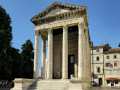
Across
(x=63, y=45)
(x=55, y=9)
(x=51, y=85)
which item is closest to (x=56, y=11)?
(x=55, y=9)

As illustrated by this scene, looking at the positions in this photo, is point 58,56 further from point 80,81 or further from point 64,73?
point 80,81

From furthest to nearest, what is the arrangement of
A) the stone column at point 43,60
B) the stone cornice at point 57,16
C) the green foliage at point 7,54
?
the green foliage at point 7,54
the stone column at point 43,60
the stone cornice at point 57,16

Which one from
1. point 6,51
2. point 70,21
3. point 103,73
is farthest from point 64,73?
point 103,73

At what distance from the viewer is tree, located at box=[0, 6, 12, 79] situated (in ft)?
77.8

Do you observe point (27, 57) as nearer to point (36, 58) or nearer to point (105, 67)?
point (36, 58)

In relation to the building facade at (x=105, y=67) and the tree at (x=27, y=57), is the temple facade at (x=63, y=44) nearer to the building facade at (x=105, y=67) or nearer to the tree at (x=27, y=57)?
the tree at (x=27, y=57)

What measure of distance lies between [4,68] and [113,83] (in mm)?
30818

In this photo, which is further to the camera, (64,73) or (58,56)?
(58,56)

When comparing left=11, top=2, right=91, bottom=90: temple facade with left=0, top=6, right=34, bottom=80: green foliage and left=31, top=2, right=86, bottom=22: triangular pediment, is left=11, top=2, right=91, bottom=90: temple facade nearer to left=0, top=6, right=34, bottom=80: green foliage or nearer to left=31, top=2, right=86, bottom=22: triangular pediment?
left=31, top=2, right=86, bottom=22: triangular pediment

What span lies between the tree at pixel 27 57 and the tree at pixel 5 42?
9959 millimetres

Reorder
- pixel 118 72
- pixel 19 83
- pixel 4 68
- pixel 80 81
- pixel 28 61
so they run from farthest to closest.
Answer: pixel 118 72 → pixel 28 61 → pixel 4 68 → pixel 19 83 → pixel 80 81

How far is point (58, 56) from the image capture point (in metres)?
25.3

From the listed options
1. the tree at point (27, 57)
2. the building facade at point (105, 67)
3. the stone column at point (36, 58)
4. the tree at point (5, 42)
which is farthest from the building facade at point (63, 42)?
the building facade at point (105, 67)

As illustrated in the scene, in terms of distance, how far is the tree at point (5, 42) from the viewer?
77.8ft
